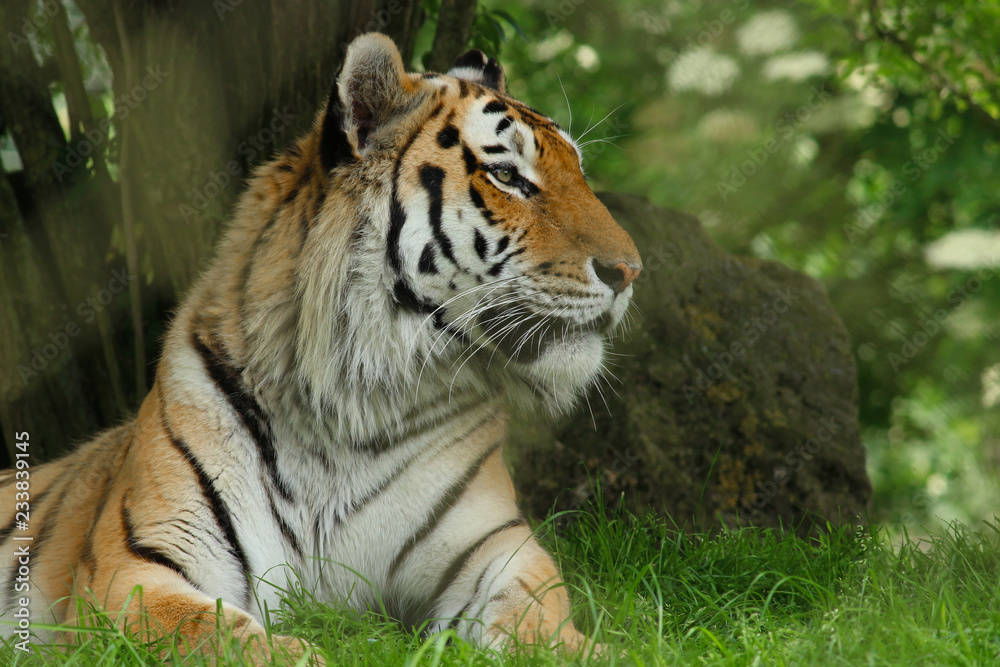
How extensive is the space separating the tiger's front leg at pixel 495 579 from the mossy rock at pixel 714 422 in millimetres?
829

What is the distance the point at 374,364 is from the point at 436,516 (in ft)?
1.40

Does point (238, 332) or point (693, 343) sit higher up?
point (238, 332)

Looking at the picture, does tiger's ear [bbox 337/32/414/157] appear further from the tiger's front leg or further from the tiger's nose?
the tiger's front leg

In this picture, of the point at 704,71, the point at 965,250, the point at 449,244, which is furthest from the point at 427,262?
the point at 965,250

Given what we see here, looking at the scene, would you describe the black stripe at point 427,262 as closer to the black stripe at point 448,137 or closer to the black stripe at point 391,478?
the black stripe at point 448,137

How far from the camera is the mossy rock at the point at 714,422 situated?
10.5 ft

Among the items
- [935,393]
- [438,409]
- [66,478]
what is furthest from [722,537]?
[935,393]

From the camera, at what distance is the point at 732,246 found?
5.14 metres

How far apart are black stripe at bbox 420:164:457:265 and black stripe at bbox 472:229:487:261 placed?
6 centimetres

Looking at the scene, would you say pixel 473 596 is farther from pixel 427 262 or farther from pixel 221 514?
pixel 427 262

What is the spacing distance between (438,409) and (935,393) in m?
4.47

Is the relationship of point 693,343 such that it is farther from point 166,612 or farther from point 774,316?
point 166,612

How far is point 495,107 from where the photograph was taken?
2.29m

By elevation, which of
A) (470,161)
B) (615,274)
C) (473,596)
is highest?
(470,161)
